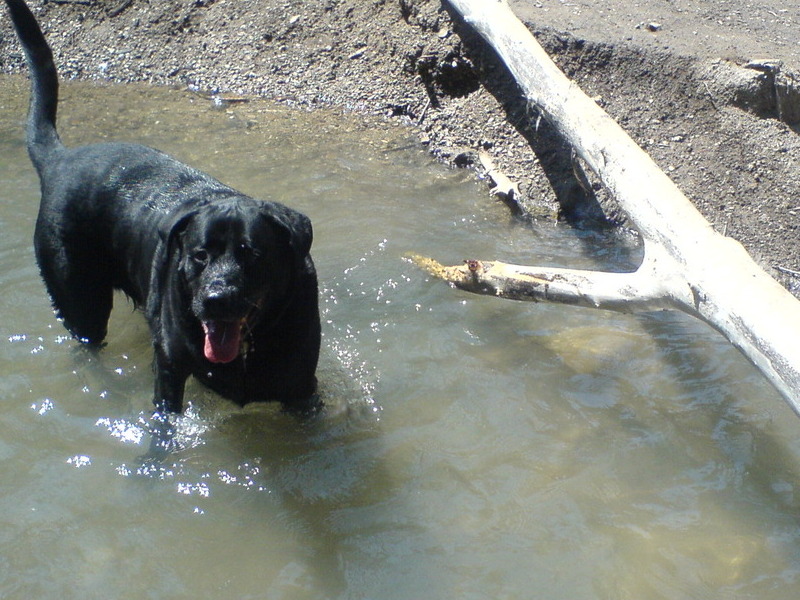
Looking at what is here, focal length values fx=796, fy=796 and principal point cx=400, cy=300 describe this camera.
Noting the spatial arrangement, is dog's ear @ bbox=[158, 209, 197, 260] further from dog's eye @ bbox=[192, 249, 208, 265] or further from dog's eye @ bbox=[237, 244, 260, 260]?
dog's eye @ bbox=[237, 244, 260, 260]

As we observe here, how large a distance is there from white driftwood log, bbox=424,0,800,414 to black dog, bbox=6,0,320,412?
1496 mm

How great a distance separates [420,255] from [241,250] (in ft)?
8.00

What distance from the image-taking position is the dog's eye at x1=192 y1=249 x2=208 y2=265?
3262 millimetres

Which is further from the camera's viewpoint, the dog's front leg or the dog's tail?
the dog's tail

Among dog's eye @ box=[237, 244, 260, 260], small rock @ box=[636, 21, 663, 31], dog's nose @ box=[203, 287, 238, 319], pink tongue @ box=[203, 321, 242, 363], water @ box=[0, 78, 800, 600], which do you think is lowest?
water @ box=[0, 78, 800, 600]

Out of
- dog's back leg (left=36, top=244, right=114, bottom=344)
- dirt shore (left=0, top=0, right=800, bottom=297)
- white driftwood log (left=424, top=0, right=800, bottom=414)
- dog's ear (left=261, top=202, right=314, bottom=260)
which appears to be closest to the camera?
white driftwood log (left=424, top=0, right=800, bottom=414)

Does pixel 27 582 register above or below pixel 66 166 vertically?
below

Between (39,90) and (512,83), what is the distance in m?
4.04

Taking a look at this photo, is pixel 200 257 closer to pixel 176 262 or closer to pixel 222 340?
pixel 176 262

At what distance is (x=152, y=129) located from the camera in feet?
23.9

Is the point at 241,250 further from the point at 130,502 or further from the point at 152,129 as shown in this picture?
the point at 152,129

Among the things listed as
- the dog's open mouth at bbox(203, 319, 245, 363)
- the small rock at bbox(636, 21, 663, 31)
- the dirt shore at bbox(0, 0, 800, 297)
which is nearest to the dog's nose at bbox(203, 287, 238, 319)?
the dog's open mouth at bbox(203, 319, 245, 363)

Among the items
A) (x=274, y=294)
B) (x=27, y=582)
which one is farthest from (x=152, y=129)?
(x=27, y=582)

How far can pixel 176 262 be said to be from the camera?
11.4ft
